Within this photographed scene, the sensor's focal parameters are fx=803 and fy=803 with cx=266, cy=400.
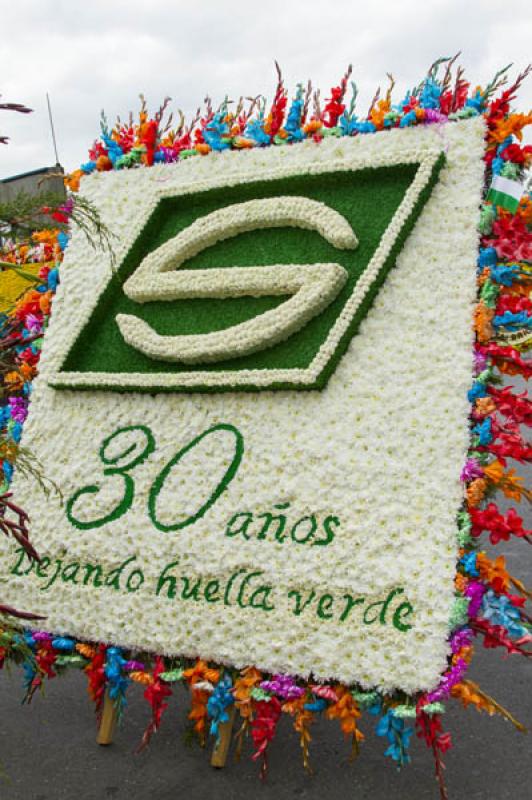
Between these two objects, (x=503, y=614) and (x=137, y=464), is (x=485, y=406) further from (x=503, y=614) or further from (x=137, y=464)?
(x=137, y=464)

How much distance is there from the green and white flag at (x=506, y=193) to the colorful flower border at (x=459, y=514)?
0.01 meters

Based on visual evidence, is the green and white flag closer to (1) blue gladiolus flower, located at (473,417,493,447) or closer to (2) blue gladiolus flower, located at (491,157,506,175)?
(2) blue gladiolus flower, located at (491,157,506,175)

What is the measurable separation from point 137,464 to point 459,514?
1.43 meters

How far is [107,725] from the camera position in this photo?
3.56m

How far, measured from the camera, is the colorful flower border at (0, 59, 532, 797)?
2783 mm

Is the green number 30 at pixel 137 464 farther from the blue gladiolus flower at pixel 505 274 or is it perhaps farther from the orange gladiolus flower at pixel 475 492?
the blue gladiolus flower at pixel 505 274

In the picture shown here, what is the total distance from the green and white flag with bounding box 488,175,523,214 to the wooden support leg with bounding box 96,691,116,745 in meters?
2.69

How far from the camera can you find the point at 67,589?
11.5ft

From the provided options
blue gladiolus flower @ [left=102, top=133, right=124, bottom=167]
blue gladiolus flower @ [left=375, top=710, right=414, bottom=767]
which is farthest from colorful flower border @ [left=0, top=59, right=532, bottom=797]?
blue gladiolus flower @ [left=102, top=133, right=124, bottom=167]

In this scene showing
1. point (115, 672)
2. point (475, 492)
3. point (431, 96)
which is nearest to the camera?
point (475, 492)

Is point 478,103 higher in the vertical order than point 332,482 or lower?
higher

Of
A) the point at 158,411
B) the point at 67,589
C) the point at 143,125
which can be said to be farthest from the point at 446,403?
the point at 143,125

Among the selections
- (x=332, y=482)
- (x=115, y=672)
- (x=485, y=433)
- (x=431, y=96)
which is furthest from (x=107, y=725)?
(x=431, y=96)

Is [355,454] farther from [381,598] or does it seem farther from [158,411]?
[158,411]
